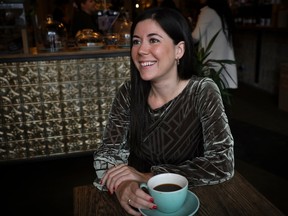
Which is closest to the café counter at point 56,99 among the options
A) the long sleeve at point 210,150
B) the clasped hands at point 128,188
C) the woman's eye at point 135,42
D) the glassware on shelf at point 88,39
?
the glassware on shelf at point 88,39

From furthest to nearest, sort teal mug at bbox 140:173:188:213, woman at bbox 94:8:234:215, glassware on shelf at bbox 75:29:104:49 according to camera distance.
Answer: glassware on shelf at bbox 75:29:104:49
woman at bbox 94:8:234:215
teal mug at bbox 140:173:188:213

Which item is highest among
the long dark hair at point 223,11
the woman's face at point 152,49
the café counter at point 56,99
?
the long dark hair at point 223,11

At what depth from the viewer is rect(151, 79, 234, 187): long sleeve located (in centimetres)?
100

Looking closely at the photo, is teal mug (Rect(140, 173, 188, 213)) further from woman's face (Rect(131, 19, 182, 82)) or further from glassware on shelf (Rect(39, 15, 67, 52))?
glassware on shelf (Rect(39, 15, 67, 52))

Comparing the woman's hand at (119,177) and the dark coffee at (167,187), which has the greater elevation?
the dark coffee at (167,187)

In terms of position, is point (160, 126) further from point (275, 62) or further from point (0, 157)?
point (275, 62)

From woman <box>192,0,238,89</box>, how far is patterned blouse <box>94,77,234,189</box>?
7.22 ft

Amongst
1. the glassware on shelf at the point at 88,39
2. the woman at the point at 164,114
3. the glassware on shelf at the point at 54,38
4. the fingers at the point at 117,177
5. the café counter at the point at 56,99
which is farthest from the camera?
the glassware on shelf at the point at 88,39

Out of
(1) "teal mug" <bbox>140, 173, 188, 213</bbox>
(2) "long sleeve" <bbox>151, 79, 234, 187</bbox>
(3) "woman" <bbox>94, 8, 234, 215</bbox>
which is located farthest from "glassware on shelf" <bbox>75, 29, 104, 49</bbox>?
(1) "teal mug" <bbox>140, 173, 188, 213</bbox>

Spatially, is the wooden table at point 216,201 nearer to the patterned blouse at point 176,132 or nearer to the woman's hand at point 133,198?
the woman's hand at point 133,198

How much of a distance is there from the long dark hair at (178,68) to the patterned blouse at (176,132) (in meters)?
0.03

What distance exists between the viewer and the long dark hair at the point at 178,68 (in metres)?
1.17

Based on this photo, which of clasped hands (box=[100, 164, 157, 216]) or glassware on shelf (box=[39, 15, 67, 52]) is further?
glassware on shelf (box=[39, 15, 67, 52])

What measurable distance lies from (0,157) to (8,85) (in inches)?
28.3
